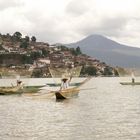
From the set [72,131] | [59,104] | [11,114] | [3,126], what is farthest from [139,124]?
[59,104]

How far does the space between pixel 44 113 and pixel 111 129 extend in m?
12.7

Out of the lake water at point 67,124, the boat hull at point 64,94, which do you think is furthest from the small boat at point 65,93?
the lake water at point 67,124

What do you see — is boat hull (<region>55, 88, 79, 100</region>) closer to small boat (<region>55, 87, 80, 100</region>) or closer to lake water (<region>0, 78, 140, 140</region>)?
small boat (<region>55, 87, 80, 100</region>)

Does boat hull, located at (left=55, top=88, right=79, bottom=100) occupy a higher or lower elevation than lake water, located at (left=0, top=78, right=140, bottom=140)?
higher

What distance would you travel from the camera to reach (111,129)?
113ft

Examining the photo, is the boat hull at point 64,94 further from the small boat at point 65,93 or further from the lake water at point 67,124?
the lake water at point 67,124

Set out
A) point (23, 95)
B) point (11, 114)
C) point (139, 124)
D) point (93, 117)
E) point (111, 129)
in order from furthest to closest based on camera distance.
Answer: point (23, 95) < point (11, 114) < point (93, 117) < point (139, 124) < point (111, 129)

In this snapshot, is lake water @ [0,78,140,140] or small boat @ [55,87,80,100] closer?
lake water @ [0,78,140,140]

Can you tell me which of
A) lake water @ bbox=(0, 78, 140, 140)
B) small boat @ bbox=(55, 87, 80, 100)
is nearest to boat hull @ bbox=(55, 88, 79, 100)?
small boat @ bbox=(55, 87, 80, 100)

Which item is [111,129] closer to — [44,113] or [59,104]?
[44,113]

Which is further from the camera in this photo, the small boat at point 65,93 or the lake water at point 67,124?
the small boat at point 65,93

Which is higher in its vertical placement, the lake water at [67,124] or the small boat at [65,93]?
the small boat at [65,93]

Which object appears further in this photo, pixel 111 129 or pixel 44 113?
pixel 44 113

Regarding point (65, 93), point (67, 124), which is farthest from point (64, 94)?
point (67, 124)
